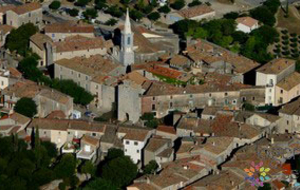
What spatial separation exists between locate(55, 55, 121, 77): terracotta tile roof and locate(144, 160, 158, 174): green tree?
12.5 m

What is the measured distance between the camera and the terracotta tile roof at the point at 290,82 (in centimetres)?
7225

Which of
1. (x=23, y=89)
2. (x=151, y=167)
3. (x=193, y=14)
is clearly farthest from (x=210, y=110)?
(x=193, y=14)

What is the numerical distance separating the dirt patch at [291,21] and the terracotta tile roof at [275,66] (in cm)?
1720

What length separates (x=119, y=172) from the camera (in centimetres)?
6156

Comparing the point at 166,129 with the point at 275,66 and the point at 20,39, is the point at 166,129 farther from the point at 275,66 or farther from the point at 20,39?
the point at 20,39

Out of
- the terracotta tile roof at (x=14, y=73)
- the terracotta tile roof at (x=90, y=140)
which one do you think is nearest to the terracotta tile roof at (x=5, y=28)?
the terracotta tile roof at (x=14, y=73)

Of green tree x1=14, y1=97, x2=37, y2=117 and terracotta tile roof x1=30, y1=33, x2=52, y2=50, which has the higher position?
terracotta tile roof x1=30, y1=33, x2=52, y2=50

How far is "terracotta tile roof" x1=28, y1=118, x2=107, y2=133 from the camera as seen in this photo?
6575 cm

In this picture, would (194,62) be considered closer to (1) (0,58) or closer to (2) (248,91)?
(2) (248,91)

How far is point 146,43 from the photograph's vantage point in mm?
80375

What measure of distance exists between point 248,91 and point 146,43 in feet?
38.0

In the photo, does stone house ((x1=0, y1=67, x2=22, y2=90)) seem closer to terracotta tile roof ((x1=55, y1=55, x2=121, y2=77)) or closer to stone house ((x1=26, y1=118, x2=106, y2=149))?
terracotta tile roof ((x1=55, y1=55, x2=121, y2=77))

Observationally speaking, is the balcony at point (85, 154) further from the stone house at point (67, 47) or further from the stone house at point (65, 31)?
the stone house at point (65, 31)

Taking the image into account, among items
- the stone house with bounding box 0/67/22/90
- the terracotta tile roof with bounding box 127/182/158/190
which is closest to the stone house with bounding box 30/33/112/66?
the stone house with bounding box 0/67/22/90
